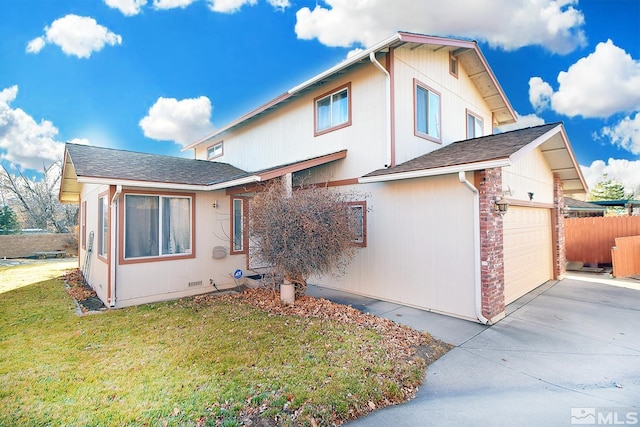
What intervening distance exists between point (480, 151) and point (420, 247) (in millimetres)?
2472

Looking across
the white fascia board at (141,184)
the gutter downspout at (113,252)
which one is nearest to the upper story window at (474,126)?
the white fascia board at (141,184)

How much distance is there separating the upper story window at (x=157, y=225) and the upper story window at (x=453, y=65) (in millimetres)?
8969

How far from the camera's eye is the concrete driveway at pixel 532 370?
3275 mm

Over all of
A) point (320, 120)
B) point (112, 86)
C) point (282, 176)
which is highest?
point (112, 86)

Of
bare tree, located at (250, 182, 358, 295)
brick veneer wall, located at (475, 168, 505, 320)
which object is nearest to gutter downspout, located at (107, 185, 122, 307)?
bare tree, located at (250, 182, 358, 295)

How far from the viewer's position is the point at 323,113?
31.4 ft

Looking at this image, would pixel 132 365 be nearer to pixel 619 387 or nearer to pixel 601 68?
pixel 619 387

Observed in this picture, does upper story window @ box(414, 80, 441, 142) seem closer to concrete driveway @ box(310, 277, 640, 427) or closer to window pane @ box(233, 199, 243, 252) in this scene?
concrete driveway @ box(310, 277, 640, 427)

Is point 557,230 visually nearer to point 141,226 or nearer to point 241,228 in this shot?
point 241,228

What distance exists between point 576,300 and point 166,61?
21.3 m

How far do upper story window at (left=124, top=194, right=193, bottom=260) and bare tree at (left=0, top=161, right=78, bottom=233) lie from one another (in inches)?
900

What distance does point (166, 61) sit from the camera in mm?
17516

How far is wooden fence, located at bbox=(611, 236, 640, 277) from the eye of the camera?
1045 cm

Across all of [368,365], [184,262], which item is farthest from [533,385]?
[184,262]
